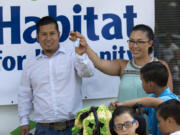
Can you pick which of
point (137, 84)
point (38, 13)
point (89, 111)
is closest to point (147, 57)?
point (137, 84)

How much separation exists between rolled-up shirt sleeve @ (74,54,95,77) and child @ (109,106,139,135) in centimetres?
103

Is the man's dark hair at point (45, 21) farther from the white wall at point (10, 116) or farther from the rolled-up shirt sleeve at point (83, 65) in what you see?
the white wall at point (10, 116)

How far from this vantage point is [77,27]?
4.52 m

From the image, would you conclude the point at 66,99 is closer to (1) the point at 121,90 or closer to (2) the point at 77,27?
(1) the point at 121,90

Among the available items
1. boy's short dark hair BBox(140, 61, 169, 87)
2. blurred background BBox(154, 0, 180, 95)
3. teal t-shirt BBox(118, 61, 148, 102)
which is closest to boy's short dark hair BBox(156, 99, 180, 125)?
boy's short dark hair BBox(140, 61, 169, 87)

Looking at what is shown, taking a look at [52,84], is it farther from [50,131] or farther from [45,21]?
[45,21]

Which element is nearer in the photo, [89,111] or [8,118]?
[89,111]

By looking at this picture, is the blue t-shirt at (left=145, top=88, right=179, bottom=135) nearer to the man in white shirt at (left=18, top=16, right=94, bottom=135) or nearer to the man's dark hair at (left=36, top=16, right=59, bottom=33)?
the man in white shirt at (left=18, top=16, right=94, bottom=135)

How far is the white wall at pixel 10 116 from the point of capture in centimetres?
460

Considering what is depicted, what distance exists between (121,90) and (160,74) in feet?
2.37

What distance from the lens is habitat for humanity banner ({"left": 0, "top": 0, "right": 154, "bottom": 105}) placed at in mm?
4484

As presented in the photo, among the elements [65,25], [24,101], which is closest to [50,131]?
[24,101]

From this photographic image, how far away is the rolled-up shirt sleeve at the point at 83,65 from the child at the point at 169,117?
1209mm

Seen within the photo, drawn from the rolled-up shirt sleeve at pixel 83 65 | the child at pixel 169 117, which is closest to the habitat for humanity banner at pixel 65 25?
the rolled-up shirt sleeve at pixel 83 65
